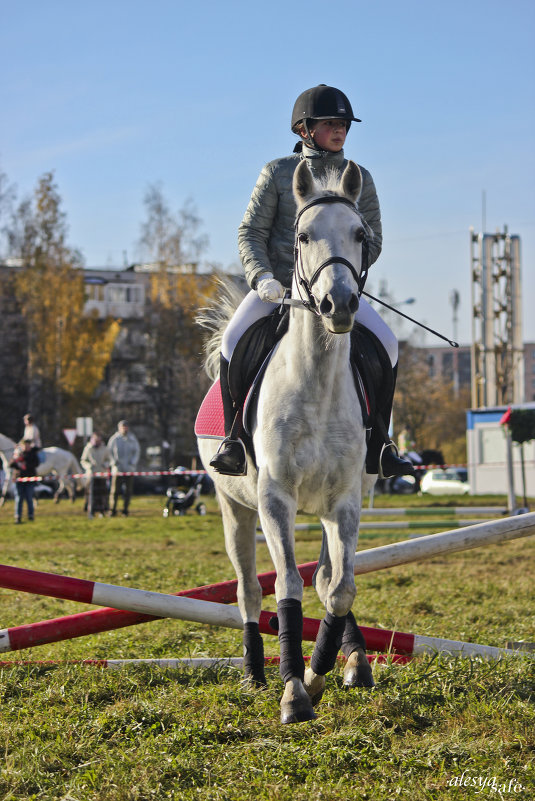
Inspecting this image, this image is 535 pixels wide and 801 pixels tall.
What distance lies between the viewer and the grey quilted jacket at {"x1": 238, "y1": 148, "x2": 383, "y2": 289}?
214 inches

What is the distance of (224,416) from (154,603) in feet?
3.68

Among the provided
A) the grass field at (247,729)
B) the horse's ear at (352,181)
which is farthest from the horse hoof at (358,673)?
the horse's ear at (352,181)

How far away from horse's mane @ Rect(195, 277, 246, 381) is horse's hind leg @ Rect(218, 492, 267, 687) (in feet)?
3.09

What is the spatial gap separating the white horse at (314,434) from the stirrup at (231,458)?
0.25m

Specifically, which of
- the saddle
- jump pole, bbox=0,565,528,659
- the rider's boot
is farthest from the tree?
the rider's boot

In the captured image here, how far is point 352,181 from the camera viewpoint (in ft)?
15.9

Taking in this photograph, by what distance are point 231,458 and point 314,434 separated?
67cm

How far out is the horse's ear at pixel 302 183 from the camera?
4812 millimetres

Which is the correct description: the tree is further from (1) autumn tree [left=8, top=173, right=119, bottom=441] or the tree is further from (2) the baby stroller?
(2) the baby stroller

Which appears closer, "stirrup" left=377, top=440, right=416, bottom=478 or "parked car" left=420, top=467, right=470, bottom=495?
"stirrup" left=377, top=440, right=416, bottom=478

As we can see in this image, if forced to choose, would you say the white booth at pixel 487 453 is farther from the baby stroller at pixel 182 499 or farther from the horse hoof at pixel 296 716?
the horse hoof at pixel 296 716

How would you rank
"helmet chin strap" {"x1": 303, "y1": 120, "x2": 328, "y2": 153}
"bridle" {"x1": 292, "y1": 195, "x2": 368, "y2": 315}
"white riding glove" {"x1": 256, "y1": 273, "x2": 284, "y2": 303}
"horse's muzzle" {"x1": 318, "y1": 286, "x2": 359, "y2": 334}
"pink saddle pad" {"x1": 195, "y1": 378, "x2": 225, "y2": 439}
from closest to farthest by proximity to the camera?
"horse's muzzle" {"x1": 318, "y1": 286, "x2": 359, "y2": 334}, "bridle" {"x1": 292, "y1": 195, "x2": 368, "y2": 315}, "white riding glove" {"x1": 256, "y1": 273, "x2": 284, "y2": 303}, "helmet chin strap" {"x1": 303, "y1": 120, "x2": 328, "y2": 153}, "pink saddle pad" {"x1": 195, "y1": 378, "x2": 225, "y2": 439}

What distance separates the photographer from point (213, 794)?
3564 mm

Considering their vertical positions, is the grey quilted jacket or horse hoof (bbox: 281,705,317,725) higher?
the grey quilted jacket
